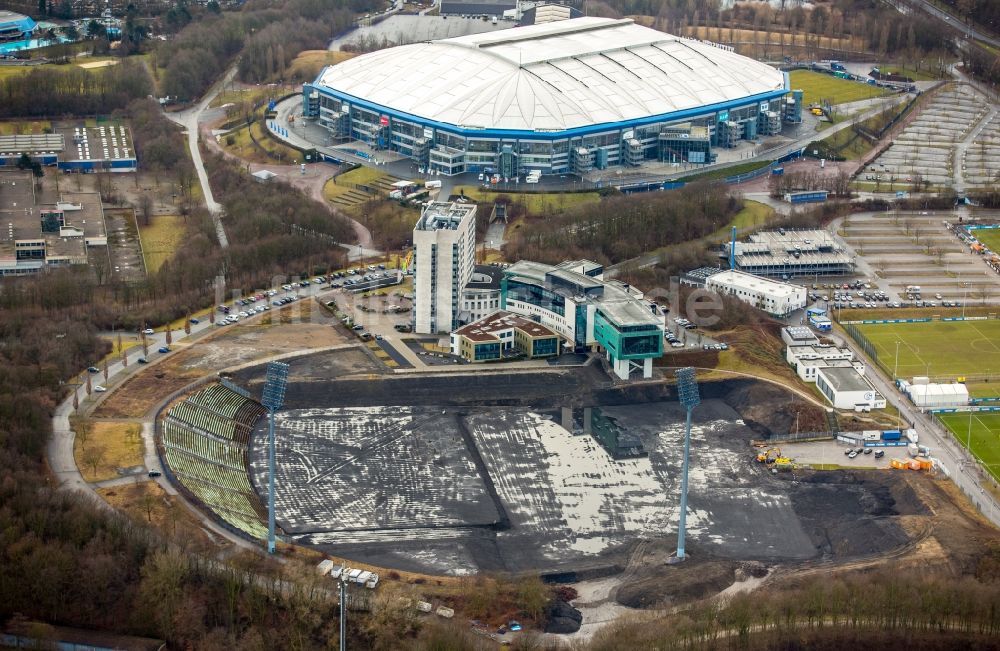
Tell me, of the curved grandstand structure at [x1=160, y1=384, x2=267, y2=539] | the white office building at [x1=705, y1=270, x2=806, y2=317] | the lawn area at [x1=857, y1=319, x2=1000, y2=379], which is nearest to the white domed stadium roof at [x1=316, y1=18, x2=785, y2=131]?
the white office building at [x1=705, y1=270, x2=806, y2=317]

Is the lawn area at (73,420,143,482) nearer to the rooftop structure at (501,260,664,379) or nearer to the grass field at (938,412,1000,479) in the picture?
the rooftop structure at (501,260,664,379)

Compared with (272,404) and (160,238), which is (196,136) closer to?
(160,238)

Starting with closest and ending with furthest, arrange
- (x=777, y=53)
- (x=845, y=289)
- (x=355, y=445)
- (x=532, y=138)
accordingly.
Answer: (x=355, y=445) → (x=845, y=289) → (x=532, y=138) → (x=777, y=53)

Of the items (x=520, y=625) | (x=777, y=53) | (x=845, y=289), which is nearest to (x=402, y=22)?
(x=777, y=53)

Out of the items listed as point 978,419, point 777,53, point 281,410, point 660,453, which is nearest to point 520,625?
point 660,453

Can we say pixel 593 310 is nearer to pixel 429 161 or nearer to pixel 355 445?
pixel 355 445

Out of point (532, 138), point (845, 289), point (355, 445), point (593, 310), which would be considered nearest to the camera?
point (355, 445)

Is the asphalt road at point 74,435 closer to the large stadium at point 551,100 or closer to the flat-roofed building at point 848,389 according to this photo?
the flat-roofed building at point 848,389

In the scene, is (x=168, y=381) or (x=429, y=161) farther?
(x=429, y=161)
